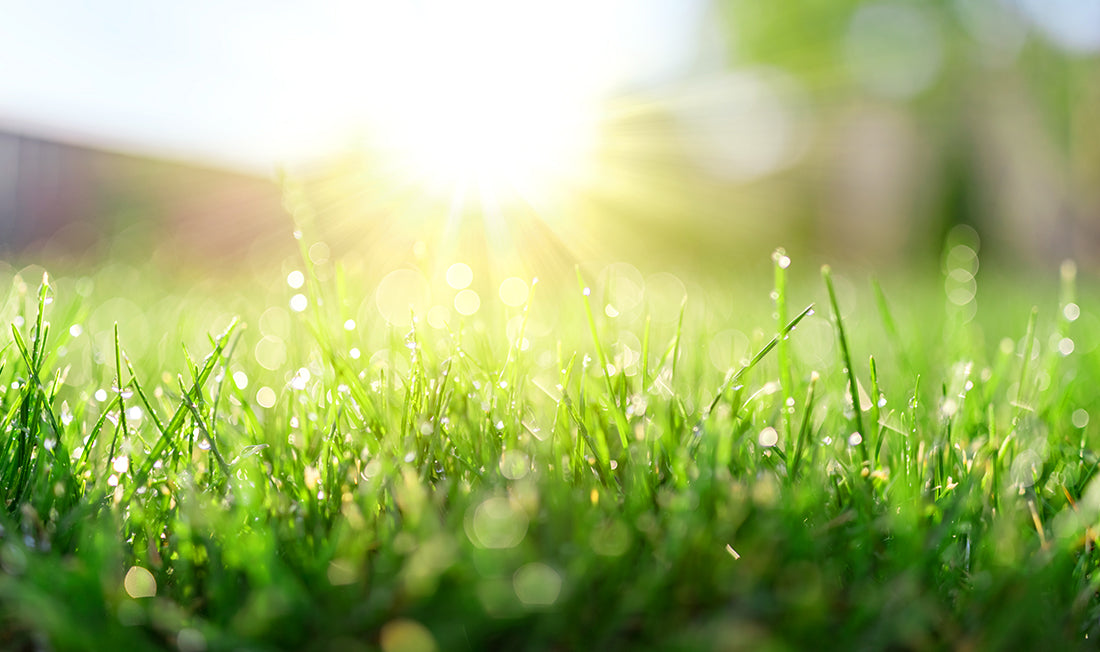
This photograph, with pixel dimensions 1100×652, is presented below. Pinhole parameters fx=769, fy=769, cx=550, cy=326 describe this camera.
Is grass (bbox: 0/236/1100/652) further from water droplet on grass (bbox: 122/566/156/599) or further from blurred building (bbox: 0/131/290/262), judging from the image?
blurred building (bbox: 0/131/290/262)

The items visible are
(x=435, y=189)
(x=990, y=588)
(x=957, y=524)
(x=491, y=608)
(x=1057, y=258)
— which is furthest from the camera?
(x=1057, y=258)

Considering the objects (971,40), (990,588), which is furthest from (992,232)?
(990,588)

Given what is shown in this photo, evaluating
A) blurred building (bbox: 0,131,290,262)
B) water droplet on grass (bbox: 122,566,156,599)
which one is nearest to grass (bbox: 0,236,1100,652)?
water droplet on grass (bbox: 122,566,156,599)

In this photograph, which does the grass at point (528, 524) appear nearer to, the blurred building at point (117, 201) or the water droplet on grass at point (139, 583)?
the water droplet on grass at point (139, 583)

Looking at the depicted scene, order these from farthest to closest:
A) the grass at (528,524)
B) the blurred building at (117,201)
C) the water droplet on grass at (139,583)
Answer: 1. the blurred building at (117,201)
2. the water droplet on grass at (139,583)
3. the grass at (528,524)

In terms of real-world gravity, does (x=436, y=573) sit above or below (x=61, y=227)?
below

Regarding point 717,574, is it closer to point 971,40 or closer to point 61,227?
point 61,227

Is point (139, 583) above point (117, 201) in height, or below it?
below

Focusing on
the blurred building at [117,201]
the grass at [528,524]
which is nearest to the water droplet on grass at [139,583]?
the grass at [528,524]

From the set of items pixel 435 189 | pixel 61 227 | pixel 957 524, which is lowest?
pixel 957 524

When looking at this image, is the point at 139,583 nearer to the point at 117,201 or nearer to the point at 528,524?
the point at 528,524

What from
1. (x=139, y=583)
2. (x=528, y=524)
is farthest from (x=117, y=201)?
(x=528, y=524)
